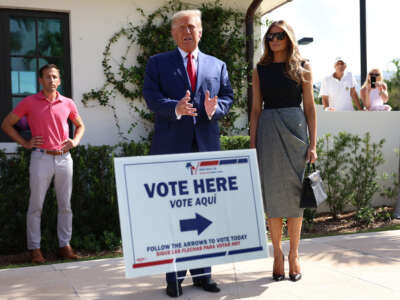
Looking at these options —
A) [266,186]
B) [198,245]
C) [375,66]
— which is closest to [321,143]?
[375,66]

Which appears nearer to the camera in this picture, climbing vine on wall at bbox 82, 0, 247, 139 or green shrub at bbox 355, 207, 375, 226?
climbing vine on wall at bbox 82, 0, 247, 139

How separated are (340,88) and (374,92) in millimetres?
659

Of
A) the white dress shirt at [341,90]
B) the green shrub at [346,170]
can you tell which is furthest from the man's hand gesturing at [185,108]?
the white dress shirt at [341,90]

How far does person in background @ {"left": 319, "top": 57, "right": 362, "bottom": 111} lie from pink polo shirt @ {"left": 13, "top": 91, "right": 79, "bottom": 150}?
4.85 m

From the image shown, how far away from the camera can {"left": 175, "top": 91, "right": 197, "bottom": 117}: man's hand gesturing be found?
3224 millimetres

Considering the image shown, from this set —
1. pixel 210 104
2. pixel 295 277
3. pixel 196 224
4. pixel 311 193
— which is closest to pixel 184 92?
pixel 210 104

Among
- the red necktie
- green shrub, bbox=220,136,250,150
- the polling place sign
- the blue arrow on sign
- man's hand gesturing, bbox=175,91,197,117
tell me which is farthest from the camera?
green shrub, bbox=220,136,250,150

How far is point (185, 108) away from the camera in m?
3.24

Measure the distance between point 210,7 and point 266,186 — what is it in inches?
174

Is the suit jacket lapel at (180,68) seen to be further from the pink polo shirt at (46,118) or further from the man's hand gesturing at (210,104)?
the pink polo shirt at (46,118)

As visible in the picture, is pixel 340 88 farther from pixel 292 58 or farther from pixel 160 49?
pixel 292 58

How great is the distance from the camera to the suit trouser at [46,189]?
5078 mm

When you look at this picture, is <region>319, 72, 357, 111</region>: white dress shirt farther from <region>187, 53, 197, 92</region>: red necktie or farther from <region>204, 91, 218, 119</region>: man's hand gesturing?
<region>204, 91, 218, 119</region>: man's hand gesturing

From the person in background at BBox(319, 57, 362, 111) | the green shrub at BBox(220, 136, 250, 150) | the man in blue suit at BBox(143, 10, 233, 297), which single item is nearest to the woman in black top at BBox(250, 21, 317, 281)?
the man in blue suit at BBox(143, 10, 233, 297)
